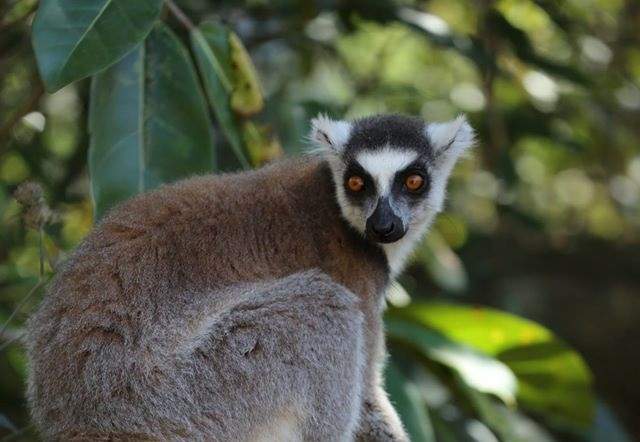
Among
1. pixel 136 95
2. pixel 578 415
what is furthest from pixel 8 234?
pixel 578 415

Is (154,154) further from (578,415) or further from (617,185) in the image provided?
(617,185)

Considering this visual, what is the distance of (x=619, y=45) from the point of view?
8.76m

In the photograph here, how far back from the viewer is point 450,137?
17.1ft

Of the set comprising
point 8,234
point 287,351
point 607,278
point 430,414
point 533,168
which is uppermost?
point 287,351

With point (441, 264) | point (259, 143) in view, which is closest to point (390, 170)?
point (259, 143)

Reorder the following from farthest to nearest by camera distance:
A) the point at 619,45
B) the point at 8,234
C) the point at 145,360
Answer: the point at 619,45, the point at 8,234, the point at 145,360

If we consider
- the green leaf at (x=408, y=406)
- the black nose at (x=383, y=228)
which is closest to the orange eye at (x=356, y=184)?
the black nose at (x=383, y=228)

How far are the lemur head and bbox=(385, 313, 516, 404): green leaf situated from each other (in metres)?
0.89

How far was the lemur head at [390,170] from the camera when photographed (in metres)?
4.75

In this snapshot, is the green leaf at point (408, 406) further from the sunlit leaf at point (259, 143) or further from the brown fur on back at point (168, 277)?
the sunlit leaf at point (259, 143)

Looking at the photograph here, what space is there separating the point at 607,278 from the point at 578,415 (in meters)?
5.06

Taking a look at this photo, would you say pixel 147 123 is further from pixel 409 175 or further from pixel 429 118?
pixel 429 118

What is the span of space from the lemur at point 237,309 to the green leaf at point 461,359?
101cm

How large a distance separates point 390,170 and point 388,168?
0.05 feet
